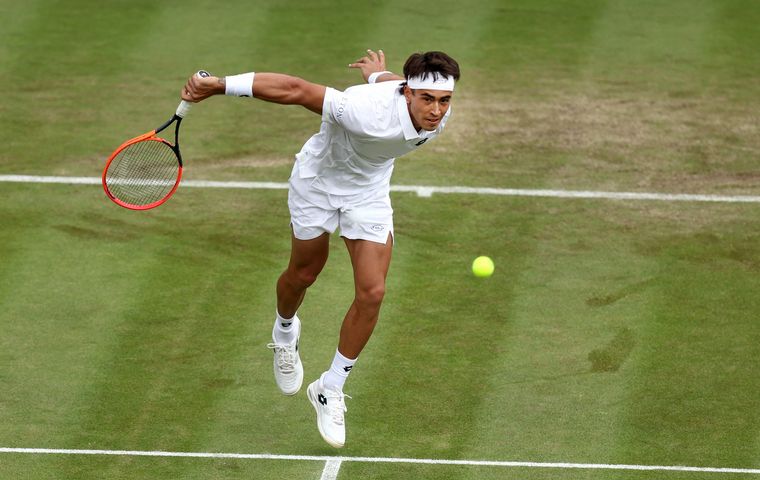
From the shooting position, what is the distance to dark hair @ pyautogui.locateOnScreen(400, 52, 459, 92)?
384 inches

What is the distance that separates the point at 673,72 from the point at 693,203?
3371 mm

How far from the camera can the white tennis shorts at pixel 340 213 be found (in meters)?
10.3

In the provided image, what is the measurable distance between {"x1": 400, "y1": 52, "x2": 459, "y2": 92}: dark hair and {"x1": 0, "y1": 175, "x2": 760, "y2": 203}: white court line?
499 cm

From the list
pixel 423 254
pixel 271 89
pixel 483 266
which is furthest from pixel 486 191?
pixel 271 89

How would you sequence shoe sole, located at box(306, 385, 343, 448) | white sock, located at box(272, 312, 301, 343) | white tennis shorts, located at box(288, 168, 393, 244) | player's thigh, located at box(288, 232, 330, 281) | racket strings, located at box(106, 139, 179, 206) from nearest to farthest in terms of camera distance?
1. shoe sole, located at box(306, 385, 343, 448)
2. white tennis shorts, located at box(288, 168, 393, 244)
3. player's thigh, located at box(288, 232, 330, 281)
4. white sock, located at box(272, 312, 301, 343)
5. racket strings, located at box(106, 139, 179, 206)

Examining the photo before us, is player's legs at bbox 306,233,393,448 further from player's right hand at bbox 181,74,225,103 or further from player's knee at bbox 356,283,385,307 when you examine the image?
player's right hand at bbox 181,74,225,103

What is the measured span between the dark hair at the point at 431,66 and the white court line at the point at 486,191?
197 inches

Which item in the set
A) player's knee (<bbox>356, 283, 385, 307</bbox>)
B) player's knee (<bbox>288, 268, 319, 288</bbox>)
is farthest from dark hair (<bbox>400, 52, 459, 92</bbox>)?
player's knee (<bbox>288, 268, 319, 288</bbox>)

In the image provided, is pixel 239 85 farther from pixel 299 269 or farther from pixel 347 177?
pixel 299 269

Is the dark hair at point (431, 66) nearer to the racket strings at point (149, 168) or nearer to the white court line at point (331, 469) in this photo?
the racket strings at point (149, 168)

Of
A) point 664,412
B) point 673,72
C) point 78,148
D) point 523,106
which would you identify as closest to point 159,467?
point 664,412

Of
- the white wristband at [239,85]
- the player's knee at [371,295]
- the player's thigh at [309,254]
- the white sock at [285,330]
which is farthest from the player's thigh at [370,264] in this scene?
the white wristband at [239,85]

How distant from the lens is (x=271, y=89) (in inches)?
374

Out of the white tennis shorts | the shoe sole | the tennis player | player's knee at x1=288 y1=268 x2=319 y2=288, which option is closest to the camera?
the tennis player
